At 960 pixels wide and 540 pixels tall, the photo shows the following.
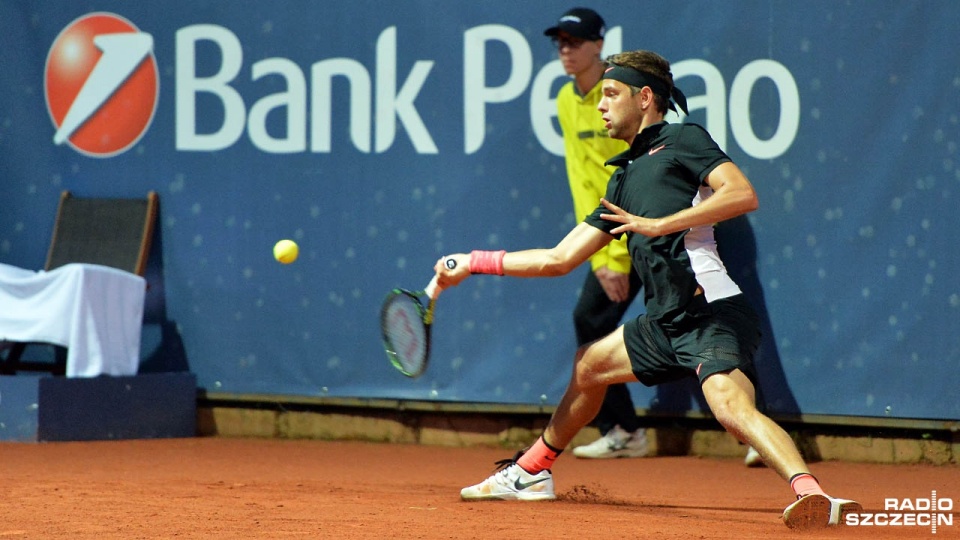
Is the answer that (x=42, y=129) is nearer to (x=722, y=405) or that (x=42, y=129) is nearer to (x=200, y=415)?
(x=200, y=415)

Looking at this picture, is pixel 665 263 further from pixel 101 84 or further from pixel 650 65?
pixel 101 84

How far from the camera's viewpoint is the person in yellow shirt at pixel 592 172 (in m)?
6.12

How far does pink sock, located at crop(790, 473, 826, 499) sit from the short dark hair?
4.47 feet

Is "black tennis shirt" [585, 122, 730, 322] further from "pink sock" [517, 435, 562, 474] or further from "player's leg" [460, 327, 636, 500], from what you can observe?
"pink sock" [517, 435, 562, 474]

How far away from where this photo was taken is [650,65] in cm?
468

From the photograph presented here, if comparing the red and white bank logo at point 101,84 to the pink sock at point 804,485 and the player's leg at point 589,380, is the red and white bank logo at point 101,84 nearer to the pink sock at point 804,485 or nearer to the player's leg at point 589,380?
the player's leg at point 589,380

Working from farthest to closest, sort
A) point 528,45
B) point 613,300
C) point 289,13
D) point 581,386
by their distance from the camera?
point 289,13 < point 528,45 < point 613,300 < point 581,386

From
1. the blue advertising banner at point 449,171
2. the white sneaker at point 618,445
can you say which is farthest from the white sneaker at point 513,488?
the blue advertising banner at point 449,171

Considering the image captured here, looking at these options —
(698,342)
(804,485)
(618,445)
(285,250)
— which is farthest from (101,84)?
(804,485)

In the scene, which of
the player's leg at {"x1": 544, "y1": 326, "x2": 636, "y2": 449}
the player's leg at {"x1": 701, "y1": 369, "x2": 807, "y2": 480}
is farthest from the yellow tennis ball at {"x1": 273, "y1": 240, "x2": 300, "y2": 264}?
the player's leg at {"x1": 701, "y1": 369, "x2": 807, "y2": 480}

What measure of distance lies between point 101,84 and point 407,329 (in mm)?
3426

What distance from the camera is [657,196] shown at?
4.53 metres

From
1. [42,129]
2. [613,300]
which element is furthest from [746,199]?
[42,129]

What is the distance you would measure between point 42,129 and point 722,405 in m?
4.73
